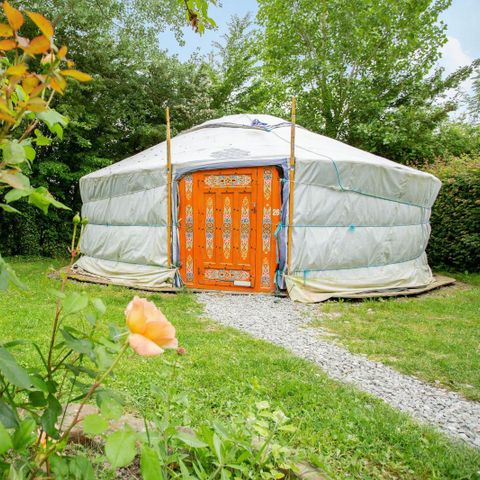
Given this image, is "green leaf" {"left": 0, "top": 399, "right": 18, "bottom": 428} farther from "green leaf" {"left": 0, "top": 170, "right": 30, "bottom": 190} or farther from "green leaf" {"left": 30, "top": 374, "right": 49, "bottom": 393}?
"green leaf" {"left": 0, "top": 170, "right": 30, "bottom": 190}

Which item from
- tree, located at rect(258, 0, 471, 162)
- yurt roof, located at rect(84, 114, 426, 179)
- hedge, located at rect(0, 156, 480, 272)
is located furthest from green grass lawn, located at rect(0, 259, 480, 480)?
tree, located at rect(258, 0, 471, 162)

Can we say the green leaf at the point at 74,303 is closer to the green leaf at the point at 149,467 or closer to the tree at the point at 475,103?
the green leaf at the point at 149,467

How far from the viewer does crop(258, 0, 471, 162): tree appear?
10734 mm

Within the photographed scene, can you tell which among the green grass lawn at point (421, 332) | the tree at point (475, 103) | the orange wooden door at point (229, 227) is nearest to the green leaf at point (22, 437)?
the green grass lawn at point (421, 332)

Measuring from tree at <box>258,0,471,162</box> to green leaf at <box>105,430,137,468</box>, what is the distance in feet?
33.8

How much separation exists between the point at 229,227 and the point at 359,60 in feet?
28.0

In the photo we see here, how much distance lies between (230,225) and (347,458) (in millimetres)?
3673

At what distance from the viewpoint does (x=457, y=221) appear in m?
6.70

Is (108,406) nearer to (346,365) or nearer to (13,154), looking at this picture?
(13,154)

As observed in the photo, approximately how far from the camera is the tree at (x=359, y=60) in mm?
10734

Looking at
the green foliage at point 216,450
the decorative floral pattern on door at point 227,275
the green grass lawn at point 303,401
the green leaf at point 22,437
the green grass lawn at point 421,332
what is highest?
the green leaf at point 22,437

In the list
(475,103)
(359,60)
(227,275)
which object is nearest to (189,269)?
(227,275)

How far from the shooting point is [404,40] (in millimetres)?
11445

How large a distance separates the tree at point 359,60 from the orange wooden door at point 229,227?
6.14 metres
